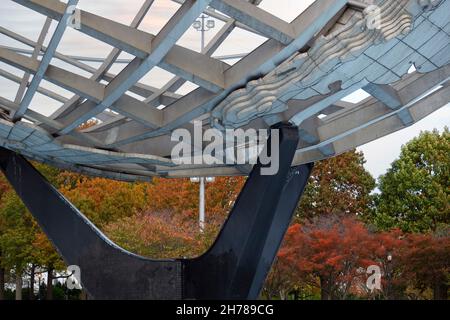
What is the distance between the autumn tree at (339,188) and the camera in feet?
178

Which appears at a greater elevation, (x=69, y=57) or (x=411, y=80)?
(x=69, y=57)

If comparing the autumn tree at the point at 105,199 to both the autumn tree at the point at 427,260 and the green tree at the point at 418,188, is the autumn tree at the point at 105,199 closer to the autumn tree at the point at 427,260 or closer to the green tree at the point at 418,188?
the green tree at the point at 418,188

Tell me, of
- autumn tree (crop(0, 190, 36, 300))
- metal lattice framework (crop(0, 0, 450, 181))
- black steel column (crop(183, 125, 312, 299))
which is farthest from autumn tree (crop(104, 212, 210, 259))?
black steel column (crop(183, 125, 312, 299))

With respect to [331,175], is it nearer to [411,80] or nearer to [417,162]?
[417,162]

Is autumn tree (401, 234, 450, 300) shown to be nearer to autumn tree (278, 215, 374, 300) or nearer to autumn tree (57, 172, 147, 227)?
autumn tree (278, 215, 374, 300)

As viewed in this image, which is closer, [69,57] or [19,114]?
[19,114]

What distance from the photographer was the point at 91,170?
23.6m

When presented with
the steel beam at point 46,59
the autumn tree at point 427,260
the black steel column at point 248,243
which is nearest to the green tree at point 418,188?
the autumn tree at point 427,260

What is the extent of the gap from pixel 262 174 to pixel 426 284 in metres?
24.6

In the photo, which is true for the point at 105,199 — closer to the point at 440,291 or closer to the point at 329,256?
the point at 329,256

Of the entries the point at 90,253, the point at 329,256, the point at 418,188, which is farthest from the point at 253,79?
the point at 418,188

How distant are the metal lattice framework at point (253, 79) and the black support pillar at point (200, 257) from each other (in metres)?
0.93
